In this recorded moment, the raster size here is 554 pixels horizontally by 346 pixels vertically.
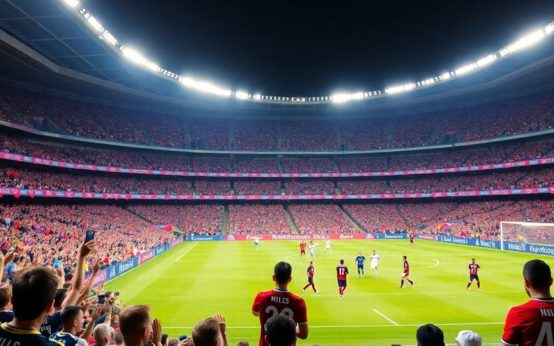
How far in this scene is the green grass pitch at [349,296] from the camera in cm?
1627

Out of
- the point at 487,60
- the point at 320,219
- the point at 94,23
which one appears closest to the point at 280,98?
the point at 320,219

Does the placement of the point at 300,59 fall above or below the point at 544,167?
above

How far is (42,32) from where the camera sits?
123 feet

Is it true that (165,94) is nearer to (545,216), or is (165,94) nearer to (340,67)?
(340,67)

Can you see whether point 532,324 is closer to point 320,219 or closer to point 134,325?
point 134,325

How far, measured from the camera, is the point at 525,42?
149ft

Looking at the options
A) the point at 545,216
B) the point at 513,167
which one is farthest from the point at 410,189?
the point at 545,216

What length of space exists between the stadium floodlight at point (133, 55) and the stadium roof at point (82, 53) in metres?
0.87

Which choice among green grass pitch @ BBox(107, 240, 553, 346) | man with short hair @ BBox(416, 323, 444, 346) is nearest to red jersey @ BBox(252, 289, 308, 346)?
man with short hair @ BBox(416, 323, 444, 346)

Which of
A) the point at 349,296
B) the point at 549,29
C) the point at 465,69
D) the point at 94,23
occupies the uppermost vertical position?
the point at 465,69

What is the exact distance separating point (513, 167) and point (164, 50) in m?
52.3

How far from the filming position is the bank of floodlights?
39219 mm

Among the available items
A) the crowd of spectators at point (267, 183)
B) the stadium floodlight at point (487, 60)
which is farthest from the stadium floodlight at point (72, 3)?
the stadium floodlight at point (487, 60)

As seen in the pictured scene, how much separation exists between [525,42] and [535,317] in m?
50.5
